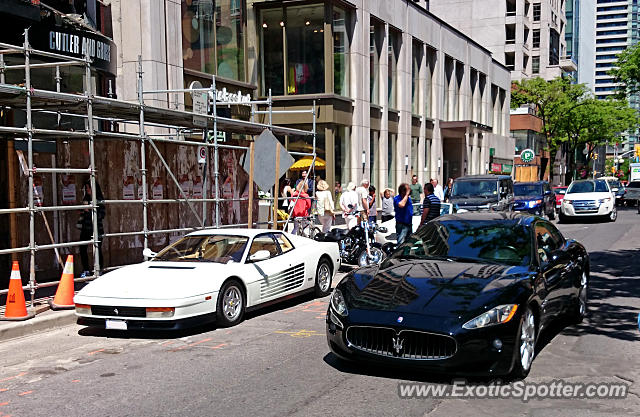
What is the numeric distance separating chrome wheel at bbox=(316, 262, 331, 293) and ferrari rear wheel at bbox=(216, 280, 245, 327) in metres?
2.15

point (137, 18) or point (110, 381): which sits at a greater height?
point (137, 18)

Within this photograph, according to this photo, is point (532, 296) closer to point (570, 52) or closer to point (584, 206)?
point (584, 206)

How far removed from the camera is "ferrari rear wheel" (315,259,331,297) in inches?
421

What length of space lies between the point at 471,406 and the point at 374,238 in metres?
9.93

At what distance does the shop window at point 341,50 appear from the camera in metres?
26.0

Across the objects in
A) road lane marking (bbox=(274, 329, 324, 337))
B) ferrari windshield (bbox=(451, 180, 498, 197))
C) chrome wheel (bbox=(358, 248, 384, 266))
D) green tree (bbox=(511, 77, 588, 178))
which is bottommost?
road lane marking (bbox=(274, 329, 324, 337))

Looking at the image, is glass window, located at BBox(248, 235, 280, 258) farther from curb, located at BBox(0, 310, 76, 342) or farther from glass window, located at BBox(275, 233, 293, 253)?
curb, located at BBox(0, 310, 76, 342)

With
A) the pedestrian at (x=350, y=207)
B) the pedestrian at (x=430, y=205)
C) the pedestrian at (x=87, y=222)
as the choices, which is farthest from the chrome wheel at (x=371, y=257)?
the pedestrian at (x=87, y=222)

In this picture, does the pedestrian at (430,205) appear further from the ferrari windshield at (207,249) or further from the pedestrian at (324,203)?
the ferrari windshield at (207,249)

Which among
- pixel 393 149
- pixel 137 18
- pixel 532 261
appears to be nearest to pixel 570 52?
pixel 393 149

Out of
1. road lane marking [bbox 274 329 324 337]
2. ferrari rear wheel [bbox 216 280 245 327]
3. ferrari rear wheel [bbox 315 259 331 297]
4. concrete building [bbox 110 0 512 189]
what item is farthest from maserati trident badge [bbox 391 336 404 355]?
concrete building [bbox 110 0 512 189]

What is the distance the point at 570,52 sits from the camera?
122 m

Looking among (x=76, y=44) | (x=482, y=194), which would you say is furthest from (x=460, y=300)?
(x=482, y=194)

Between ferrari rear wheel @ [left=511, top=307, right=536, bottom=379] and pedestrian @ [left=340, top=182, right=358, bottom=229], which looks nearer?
ferrari rear wheel @ [left=511, top=307, right=536, bottom=379]
